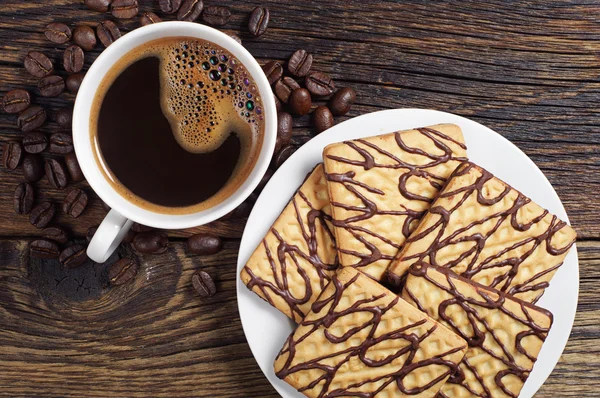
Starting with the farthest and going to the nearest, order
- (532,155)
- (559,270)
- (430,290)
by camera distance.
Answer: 1. (532,155)
2. (559,270)
3. (430,290)

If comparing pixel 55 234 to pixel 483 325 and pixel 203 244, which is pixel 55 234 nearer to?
pixel 203 244

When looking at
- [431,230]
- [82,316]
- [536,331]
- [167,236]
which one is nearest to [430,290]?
[431,230]

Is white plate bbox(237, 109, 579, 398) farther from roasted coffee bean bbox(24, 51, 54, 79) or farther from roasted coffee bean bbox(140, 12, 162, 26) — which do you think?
roasted coffee bean bbox(24, 51, 54, 79)

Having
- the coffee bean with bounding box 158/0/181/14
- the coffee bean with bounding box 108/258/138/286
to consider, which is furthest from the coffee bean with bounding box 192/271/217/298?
the coffee bean with bounding box 158/0/181/14

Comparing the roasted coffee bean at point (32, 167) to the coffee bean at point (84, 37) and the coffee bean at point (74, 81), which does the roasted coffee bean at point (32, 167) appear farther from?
the coffee bean at point (84, 37)

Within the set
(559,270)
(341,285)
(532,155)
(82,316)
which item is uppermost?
(532,155)

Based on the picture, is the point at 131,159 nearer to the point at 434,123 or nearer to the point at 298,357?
the point at 298,357

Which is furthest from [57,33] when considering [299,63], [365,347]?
[365,347]
